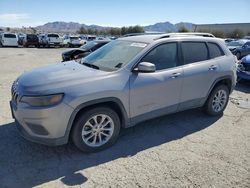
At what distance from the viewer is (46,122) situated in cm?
344

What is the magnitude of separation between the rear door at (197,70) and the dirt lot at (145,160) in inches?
23.0

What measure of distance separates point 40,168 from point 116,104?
1412mm

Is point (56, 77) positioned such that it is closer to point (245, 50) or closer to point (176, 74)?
point (176, 74)

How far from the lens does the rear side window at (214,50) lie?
17.4 feet

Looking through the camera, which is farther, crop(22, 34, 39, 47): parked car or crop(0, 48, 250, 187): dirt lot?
crop(22, 34, 39, 47): parked car

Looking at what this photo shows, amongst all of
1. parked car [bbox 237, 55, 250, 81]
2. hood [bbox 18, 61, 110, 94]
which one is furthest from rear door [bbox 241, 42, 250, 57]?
hood [bbox 18, 61, 110, 94]

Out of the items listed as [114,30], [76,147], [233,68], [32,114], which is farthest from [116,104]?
[114,30]

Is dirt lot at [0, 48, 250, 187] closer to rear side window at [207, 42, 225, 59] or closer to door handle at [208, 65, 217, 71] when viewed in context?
door handle at [208, 65, 217, 71]

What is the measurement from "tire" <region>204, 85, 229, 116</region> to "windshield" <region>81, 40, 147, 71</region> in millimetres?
2032

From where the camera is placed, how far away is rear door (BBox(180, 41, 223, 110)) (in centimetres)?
479

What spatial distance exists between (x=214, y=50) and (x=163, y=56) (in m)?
1.48

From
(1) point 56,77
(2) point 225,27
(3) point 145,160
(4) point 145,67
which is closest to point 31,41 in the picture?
(1) point 56,77

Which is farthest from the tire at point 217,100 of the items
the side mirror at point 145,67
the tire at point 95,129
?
the tire at point 95,129

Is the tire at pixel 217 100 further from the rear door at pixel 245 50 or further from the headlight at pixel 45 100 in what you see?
the rear door at pixel 245 50
